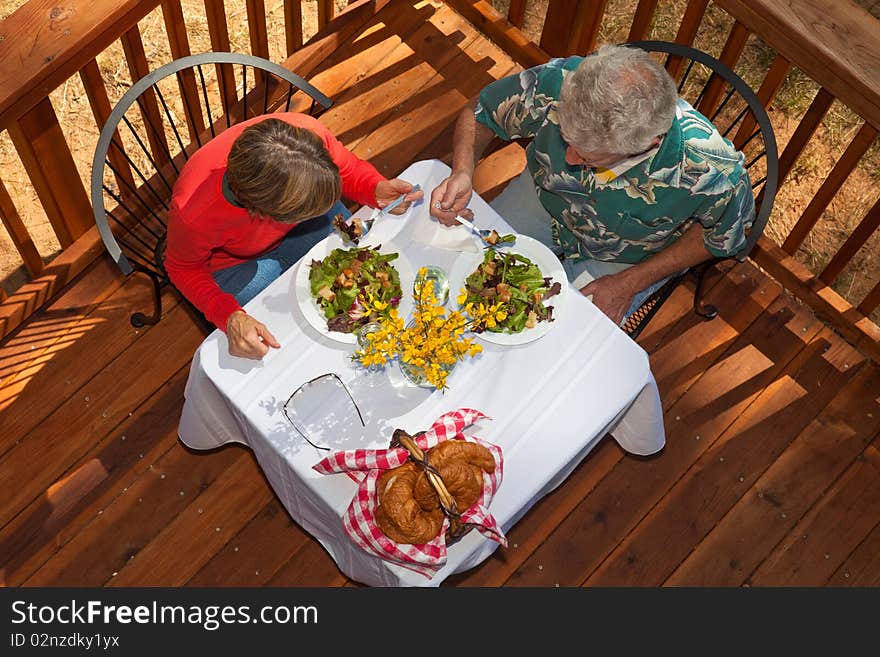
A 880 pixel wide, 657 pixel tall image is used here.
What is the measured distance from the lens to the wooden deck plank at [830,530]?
9.70 ft

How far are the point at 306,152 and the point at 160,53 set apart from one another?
2010 millimetres

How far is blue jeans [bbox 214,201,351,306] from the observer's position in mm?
2525

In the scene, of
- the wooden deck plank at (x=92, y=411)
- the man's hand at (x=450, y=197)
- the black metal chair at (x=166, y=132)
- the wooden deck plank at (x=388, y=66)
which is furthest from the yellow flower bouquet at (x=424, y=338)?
the wooden deck plank at (x=388, y=66)

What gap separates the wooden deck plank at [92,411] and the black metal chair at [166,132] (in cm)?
10

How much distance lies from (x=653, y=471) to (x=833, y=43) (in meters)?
1.39

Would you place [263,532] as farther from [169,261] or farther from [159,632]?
[169,261]

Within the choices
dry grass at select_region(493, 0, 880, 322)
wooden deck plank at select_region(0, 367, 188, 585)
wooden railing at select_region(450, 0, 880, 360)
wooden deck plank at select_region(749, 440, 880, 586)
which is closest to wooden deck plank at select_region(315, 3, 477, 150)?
wooden railing at select_region(450, 0, 880, 360)

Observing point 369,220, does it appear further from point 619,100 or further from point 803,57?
point 803,57

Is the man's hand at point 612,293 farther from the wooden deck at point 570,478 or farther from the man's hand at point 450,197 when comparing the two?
the wooden deck at point 570,478

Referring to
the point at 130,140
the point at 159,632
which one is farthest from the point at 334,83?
the point at 159,632

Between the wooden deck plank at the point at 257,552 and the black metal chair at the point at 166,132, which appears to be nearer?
the black metal chair at the point at 166,132

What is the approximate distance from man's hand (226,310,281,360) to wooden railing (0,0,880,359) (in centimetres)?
75

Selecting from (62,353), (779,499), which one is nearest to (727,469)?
(779,499)

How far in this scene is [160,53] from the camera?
3777 millimetres
